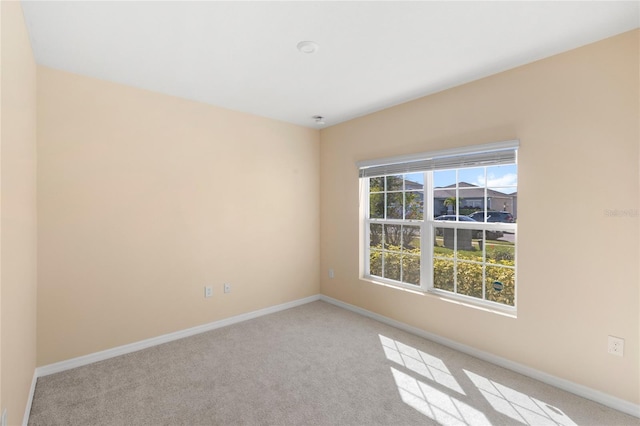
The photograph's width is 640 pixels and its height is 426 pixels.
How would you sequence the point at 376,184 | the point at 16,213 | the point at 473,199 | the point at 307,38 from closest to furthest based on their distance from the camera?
1. the point at 16,213
2. the point at 307,38
3. the point at 473,199
4. the point at 376,184

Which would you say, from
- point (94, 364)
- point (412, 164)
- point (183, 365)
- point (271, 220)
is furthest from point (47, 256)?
point (412, 164)

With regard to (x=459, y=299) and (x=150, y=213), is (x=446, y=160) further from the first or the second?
(x=150, y=213)

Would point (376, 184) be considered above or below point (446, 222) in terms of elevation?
above

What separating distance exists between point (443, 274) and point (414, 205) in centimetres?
78

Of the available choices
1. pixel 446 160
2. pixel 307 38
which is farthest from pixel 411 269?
pixel 307 38

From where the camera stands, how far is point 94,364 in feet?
8.50

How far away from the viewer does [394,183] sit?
353 centimetres

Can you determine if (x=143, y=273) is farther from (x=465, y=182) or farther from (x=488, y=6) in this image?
(x=488, y=6)


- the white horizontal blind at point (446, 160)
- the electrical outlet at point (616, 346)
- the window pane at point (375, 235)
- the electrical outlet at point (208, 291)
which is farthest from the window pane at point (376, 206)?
the electrical outlet at point (616, 346)

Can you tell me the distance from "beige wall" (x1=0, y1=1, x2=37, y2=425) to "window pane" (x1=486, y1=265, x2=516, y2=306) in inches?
128

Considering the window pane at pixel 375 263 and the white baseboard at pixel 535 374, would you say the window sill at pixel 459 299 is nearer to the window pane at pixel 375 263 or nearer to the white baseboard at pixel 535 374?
the window pane at pixel 375 263

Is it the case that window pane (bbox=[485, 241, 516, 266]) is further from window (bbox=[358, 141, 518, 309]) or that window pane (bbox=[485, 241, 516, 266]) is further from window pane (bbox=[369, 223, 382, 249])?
window pane (bbox=[369, 223, 382, 249])

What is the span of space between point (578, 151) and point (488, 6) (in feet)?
4.07

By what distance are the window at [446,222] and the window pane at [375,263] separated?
12 mm
